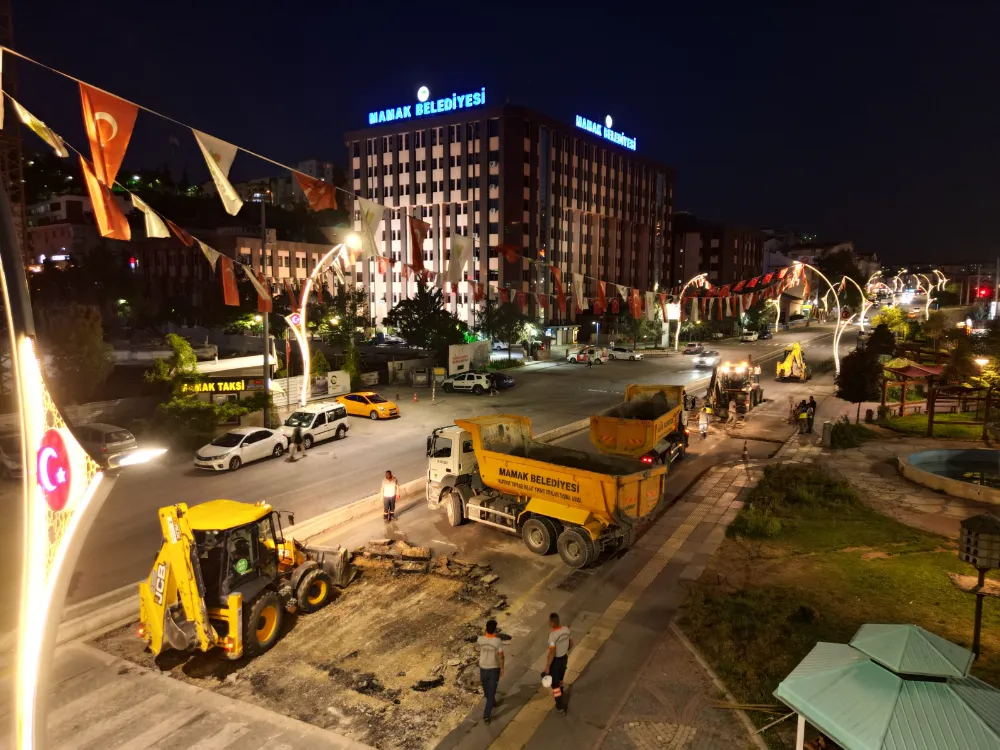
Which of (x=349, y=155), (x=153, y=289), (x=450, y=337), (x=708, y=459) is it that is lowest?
(x=708, y=459)

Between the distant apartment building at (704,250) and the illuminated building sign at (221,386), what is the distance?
108 meters

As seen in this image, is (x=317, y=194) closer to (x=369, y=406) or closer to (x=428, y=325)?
(x=369, y=406)

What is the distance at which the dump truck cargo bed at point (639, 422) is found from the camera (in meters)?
20.2

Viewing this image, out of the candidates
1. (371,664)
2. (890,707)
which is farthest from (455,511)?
(890,707)

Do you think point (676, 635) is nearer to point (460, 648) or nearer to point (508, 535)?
point (460, 648)

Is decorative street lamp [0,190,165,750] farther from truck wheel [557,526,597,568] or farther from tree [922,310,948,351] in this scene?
tree [922,310,948,351]

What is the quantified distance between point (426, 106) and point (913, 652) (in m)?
94.5

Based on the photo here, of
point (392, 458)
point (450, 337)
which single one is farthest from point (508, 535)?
point (450, 337)

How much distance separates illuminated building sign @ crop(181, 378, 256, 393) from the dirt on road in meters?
17.1

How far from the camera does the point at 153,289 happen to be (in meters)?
84.2

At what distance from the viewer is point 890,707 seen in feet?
18.4

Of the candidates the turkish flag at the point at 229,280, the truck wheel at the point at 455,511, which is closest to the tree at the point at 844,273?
the turkish flag at the point at 229,280

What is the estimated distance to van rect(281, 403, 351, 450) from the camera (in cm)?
2458

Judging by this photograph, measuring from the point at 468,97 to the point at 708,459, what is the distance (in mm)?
76191
